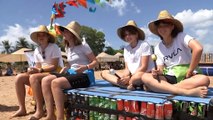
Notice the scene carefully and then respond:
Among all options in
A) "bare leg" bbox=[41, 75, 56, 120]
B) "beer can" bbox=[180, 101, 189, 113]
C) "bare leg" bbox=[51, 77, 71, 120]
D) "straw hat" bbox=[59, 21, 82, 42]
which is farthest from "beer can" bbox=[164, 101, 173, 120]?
"straw hat" bbox=[59, 21, 82, 42]

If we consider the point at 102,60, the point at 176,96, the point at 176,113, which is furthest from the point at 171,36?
the point at 102,60

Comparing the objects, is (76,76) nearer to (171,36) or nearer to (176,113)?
(171,36)

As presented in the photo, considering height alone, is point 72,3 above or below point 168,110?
above

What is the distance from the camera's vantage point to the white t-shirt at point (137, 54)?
3955 millimetres

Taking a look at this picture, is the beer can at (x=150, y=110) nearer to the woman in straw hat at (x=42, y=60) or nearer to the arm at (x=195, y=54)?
the arm at (x=195, y=54)

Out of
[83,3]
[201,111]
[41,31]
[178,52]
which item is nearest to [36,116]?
[41,31]

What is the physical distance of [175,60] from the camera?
3.57 m

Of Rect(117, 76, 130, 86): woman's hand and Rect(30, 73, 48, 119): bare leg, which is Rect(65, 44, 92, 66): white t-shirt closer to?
Rect(30, 73, 48, 119): bare leg

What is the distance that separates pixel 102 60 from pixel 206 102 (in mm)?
28240

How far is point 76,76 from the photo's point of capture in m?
4.01

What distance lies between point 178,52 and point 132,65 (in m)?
0.76

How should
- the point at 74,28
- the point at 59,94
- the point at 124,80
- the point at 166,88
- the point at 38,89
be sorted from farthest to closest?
the point at 74,28, the point at 38,89, the point at 124,80, the point at 59,94, the point at 166,88

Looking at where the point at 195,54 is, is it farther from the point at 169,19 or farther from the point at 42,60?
the point at 42,60

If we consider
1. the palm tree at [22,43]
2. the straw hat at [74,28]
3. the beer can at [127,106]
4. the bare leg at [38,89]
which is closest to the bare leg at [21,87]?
the bare leg at [38,89]
